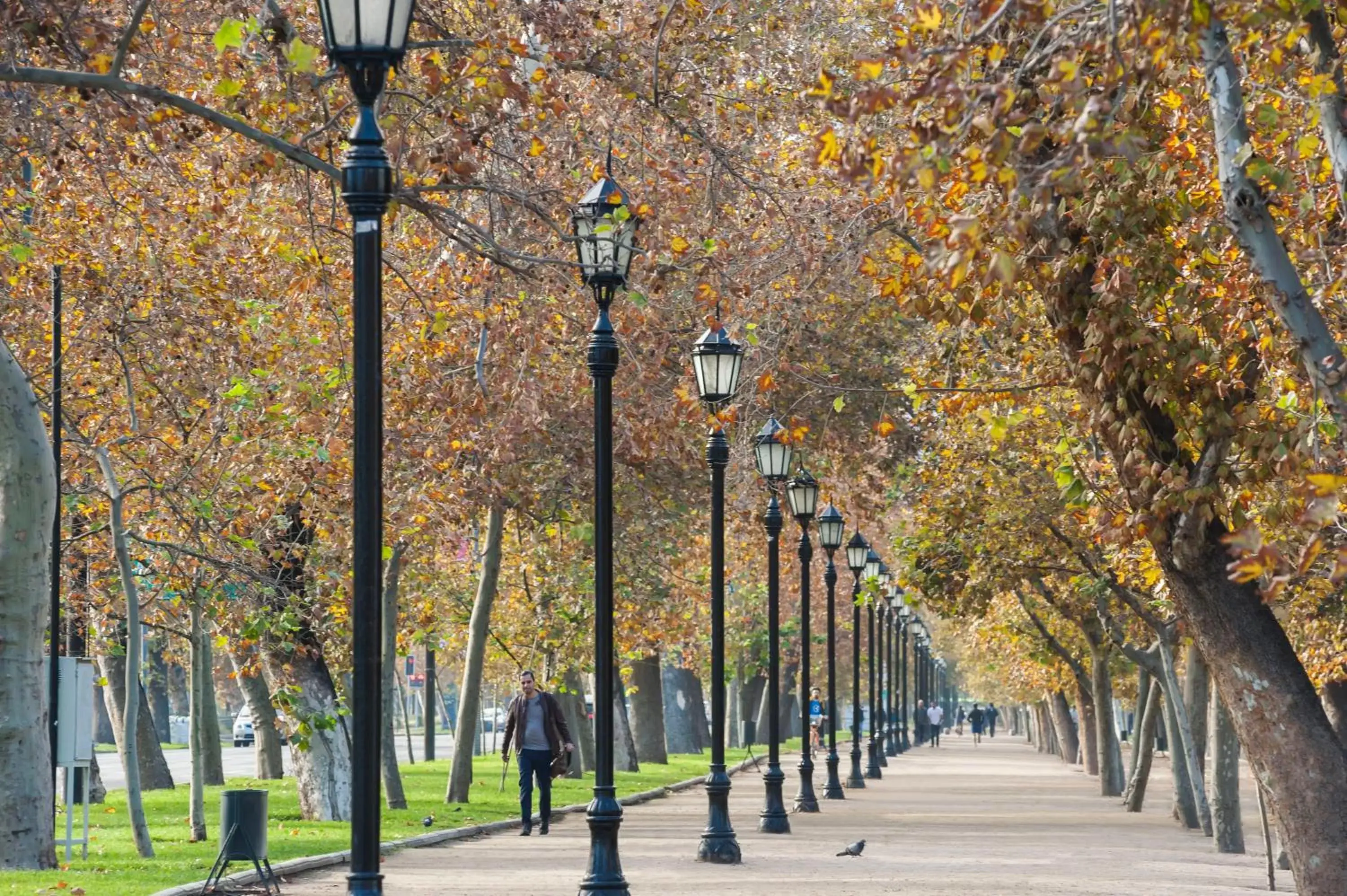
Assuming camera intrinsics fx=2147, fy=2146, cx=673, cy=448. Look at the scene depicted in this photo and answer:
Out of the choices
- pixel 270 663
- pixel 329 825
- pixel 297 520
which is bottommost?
pixel 329 825

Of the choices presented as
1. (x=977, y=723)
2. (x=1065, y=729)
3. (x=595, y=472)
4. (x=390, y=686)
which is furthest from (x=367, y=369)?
(x=977, y=723)

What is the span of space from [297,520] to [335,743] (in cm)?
283

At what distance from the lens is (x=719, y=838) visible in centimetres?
2033

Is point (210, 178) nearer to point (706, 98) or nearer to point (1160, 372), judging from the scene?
point (706, 98)

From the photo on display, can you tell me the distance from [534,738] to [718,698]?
4.13 m

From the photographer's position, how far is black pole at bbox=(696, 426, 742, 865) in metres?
19.8

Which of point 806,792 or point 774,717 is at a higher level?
point 774,717

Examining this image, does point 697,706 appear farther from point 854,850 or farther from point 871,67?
point 871,67

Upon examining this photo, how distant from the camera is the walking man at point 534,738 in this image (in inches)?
949

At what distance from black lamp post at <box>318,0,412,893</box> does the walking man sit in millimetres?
15769

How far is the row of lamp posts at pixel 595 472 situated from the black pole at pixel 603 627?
1 centimetres

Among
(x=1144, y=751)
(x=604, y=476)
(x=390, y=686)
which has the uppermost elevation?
(x=604, y=476)

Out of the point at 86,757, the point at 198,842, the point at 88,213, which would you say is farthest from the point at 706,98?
the point at 198,842

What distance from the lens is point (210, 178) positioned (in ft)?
66.1
